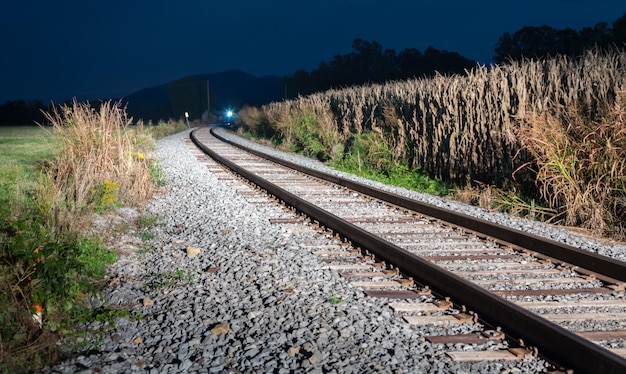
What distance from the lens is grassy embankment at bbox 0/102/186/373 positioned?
3.58m

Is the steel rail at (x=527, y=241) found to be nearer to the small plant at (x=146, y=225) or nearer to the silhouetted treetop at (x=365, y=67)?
the small plant at (x=146, y=225)

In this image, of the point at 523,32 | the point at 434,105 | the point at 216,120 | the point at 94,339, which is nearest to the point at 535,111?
the point at 434,105

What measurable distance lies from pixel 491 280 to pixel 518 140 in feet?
Answer: 16.8

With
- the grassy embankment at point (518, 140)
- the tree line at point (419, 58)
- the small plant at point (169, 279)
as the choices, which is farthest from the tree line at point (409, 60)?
the small plant at point (169, 279)

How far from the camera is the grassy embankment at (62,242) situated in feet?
11.7

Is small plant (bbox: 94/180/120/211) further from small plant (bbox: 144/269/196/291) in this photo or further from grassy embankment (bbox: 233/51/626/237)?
grassy embankment (bbox: 233/51/626/237)

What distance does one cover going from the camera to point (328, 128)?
18.3 m

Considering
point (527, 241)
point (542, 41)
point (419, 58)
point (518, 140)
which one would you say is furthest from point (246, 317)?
point (419, 58)

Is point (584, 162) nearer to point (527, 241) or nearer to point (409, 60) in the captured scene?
point (527, 241)

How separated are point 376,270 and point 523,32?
59.0 metres

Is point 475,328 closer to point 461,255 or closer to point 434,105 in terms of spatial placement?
point 461,255

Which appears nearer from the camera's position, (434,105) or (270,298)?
(270,298)

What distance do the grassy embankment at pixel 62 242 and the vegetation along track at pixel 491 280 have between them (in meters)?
2.32

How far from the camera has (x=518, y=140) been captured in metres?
9.37
